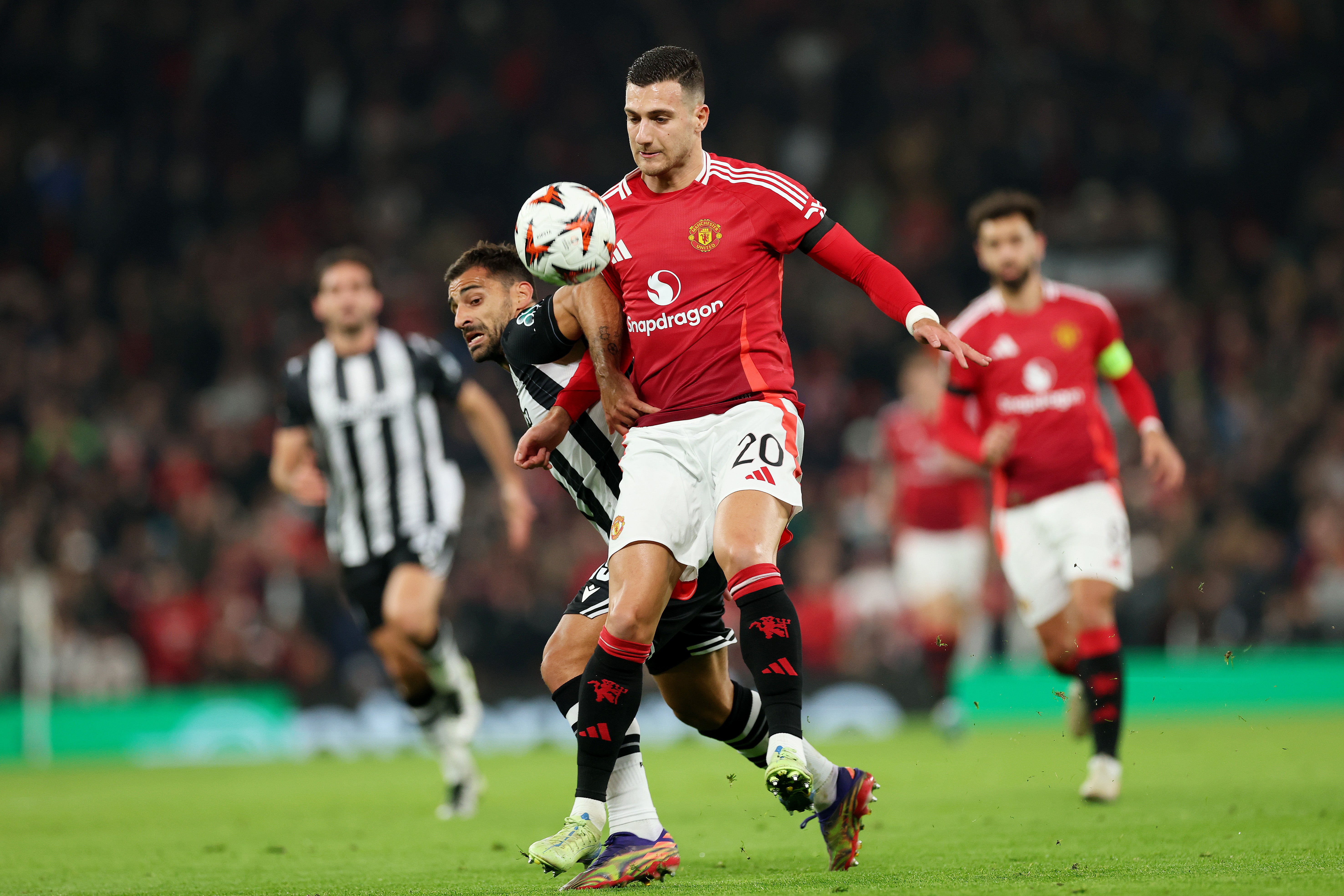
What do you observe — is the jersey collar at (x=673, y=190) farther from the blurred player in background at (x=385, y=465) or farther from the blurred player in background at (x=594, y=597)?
the blurred player in background at (x=385, y=465)

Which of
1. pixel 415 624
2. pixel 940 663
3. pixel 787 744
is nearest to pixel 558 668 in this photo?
pixel 787 744

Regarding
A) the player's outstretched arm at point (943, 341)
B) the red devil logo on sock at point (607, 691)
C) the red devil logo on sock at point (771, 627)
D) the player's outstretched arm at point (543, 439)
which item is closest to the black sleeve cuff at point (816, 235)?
the player's outstretched arm at point (943, 341)

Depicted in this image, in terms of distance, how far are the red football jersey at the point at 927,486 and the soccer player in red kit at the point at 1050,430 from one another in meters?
4.35

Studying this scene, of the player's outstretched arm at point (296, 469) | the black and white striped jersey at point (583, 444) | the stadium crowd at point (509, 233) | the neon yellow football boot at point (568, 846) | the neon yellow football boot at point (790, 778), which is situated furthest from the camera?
the stadium crowd at point (509, 233)

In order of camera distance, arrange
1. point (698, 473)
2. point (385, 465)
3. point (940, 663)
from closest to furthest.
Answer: point (698, 473) → point (385, 465) → point (940, 663)

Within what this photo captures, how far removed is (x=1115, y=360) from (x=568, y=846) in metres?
4.48

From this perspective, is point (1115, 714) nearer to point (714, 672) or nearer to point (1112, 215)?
point (714, 672)

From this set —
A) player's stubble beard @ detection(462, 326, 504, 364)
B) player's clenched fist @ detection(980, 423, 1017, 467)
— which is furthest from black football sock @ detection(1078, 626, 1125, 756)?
player's stubble beard @ detection(462, 326, 504, 364)

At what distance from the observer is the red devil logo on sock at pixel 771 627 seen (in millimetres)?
4453

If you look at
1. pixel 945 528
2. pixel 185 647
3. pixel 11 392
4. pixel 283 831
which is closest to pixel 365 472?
pixel 283 831

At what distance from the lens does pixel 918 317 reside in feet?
15.4

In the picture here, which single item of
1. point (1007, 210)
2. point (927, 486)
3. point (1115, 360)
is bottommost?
point (1115, 360)

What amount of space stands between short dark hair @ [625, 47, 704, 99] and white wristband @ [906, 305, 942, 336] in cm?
99

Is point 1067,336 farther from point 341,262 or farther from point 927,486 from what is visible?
point 927,486
